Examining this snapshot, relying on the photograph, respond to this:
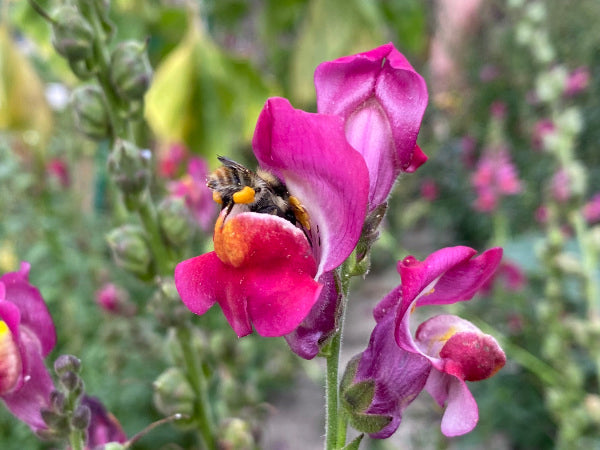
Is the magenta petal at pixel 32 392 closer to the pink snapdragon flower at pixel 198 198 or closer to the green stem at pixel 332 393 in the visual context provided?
the green stem at pixel 332 393

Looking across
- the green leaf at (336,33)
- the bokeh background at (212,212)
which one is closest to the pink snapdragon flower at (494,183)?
the bokeh background at (212,212)

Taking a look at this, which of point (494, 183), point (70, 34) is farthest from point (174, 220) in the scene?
point (494, 183)

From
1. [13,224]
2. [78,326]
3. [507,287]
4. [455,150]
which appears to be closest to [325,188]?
[78,326]

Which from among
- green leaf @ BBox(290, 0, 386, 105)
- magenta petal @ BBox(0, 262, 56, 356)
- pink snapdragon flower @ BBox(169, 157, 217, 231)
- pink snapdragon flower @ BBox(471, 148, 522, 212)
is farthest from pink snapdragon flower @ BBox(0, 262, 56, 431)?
pink snapdragon flower @ BBox(471, 148, 522, 212)

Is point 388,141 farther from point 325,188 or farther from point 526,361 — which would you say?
point 526,361

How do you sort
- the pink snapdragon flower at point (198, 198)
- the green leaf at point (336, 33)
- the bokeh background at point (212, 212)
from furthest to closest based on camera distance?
the green leaf at point (336, 33), the bokeh background at point (212, 212), the pink snapdragon flower at point (198, 198)

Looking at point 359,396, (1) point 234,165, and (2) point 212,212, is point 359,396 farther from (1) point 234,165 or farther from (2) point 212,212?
(2) point 212,212
